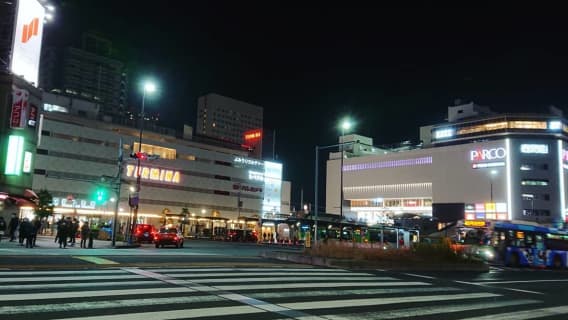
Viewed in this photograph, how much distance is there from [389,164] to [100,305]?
115075mm

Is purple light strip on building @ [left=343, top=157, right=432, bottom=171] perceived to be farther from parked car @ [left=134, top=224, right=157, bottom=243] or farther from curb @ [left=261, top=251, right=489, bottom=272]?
curb @ [left=261, top=251, right=489, bottom=272]

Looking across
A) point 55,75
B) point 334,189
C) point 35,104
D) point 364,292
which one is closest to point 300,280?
point 364,292

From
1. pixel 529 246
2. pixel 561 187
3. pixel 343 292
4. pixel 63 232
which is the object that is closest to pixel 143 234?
pixel 63 232

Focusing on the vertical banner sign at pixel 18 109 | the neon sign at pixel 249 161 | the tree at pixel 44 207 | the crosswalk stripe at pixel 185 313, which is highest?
the neon sign at pixel 249 161

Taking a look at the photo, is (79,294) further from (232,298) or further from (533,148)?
(533,148)

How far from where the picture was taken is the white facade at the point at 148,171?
236 feet

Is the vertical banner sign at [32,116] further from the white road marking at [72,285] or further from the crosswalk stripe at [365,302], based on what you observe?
the crosswalk stripe at [365,302]

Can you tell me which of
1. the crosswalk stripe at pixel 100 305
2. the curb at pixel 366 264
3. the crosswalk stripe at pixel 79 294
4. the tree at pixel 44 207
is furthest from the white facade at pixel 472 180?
the crosswalk stripe at pixel 100 305

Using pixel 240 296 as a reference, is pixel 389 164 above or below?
above

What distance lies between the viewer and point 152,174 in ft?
270

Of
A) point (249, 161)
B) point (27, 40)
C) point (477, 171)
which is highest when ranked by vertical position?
point (27, 40)

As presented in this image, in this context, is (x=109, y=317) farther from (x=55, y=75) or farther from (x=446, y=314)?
(x=55, y=75)

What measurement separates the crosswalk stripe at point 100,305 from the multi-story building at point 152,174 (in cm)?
5344

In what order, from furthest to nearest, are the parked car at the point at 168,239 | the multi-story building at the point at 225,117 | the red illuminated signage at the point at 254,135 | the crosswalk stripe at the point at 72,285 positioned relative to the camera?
the multi-story building at the point at 225,117
the red illuminated signage at the point at 254,135
the parked car at the point at 168,239
the crosswalk stripe at the point at 72,285
